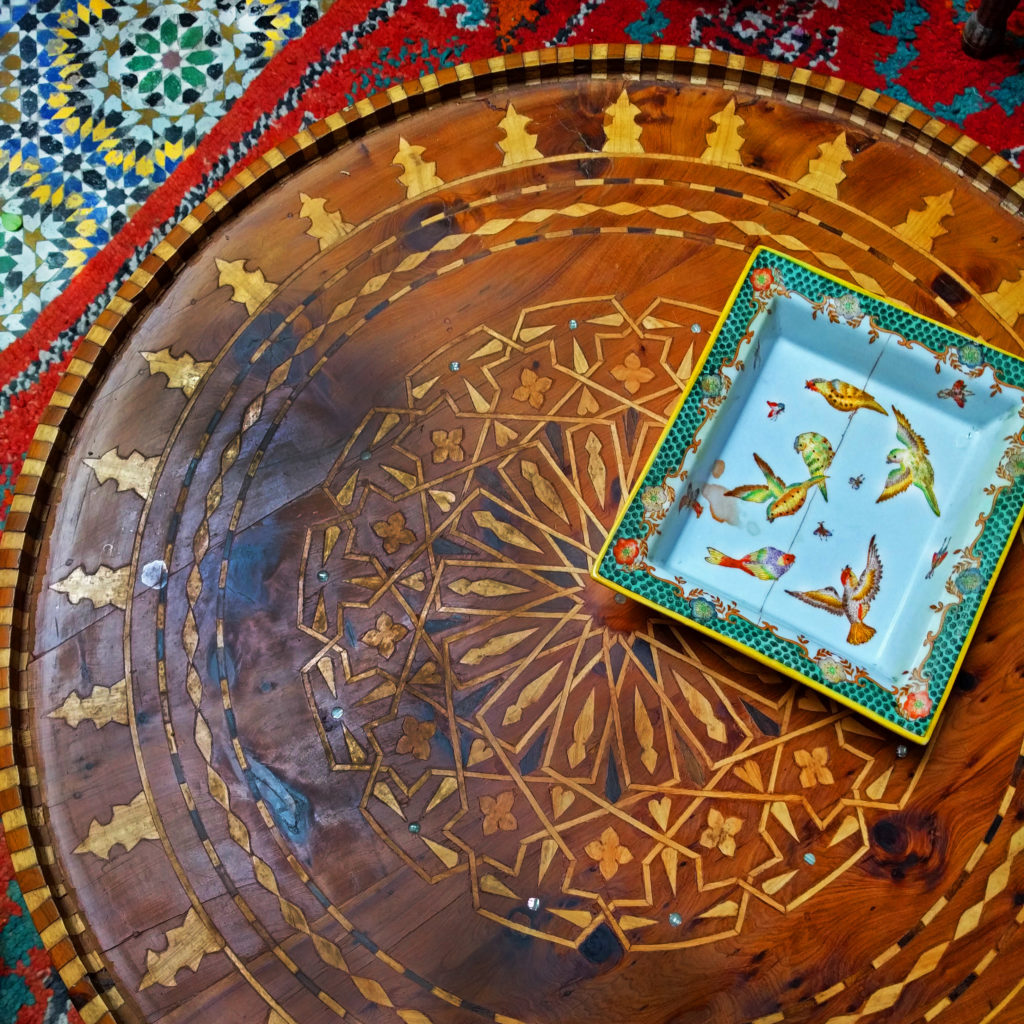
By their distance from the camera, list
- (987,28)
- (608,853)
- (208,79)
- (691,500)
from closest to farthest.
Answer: (608,853) → (691,500) → (987,28) → (208,79)

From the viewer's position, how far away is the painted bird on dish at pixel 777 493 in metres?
1.48

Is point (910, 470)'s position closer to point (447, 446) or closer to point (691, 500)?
point (691, 500)

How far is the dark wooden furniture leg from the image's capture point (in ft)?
8.04

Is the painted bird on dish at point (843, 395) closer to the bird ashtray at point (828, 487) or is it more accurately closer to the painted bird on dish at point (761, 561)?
the bird ashtray at point (828, 487)

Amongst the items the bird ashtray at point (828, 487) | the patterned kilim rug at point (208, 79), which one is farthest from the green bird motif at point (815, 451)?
the patterned kilim rug at point (208, 79)

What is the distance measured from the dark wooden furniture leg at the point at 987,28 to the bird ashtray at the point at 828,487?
59.2 inches

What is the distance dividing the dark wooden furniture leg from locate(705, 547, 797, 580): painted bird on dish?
1.82m

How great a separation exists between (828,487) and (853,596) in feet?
0.55

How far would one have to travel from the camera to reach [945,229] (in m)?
1.57

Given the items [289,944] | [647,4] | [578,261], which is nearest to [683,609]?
[578,261]

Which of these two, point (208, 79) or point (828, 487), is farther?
point (208, 79)

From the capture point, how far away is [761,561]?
1.46 m

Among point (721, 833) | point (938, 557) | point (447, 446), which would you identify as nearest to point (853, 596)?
point (938, 557)

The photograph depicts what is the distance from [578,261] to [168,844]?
1.08 metres
